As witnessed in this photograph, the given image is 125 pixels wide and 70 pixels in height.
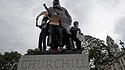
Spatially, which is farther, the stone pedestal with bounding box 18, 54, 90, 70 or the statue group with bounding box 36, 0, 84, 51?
the statue group with bounding box 36, 0, 84, 51

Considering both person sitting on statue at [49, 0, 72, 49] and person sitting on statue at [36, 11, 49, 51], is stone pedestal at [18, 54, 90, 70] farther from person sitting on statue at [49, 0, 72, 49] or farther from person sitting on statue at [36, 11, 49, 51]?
person sitting on statue at [49, 0, 72, 49]

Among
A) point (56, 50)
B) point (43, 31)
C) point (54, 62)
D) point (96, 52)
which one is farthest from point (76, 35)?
point (96, 52)

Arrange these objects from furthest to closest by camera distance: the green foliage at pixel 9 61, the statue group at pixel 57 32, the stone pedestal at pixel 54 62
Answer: the green foliage at pixel 9 61
the statue group at pixel 57 32
the stone pedestal at pixel 54 62

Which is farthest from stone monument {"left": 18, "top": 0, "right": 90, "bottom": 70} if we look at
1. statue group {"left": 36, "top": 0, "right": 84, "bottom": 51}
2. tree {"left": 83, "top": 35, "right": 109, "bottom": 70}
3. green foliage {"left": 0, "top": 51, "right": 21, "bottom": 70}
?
green foliage {"left": 0, "top": 51, "right": 21, "bottom": 70}

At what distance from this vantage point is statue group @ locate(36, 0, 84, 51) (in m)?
6.16

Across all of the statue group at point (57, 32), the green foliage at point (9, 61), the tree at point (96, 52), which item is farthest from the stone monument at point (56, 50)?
the green foliage at point (9, 61)

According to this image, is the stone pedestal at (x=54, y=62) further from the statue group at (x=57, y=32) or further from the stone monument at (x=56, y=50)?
the statue group at (x=57, y=32)

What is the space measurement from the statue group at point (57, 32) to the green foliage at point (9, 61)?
20.4 m

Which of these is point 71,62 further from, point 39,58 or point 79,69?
point 39,58

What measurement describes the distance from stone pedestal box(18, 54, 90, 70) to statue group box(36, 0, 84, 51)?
33.4 inches

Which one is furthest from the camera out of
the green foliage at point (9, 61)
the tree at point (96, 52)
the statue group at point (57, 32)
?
the green foliage at point (9, 61)

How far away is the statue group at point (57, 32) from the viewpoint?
6.16 metres

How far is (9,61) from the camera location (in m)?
25.2

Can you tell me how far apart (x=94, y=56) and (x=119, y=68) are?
85.1 feet
